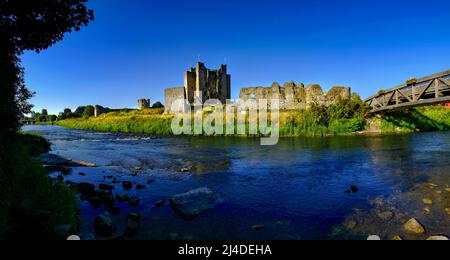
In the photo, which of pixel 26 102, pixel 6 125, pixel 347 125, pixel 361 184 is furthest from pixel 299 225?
pixel 347 125

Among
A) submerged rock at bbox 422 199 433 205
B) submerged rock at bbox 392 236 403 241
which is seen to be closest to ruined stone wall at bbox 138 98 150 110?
submerged rock at bbox 422 199 433 205

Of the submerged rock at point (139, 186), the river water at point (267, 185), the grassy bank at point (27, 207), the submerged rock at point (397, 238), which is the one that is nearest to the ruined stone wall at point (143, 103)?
the river water at point (267, 185)

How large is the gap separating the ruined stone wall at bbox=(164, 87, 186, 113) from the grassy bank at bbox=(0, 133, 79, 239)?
56120 millimetres

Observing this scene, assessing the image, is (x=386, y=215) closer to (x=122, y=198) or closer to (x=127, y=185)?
(x=122, y=198)

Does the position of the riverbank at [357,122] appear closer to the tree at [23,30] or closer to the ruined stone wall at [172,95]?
the tree at [23,30]

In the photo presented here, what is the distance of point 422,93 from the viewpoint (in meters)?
16.8

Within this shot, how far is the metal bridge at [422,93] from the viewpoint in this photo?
1464cm

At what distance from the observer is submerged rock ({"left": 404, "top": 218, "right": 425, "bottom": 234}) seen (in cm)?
549

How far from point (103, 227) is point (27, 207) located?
5.01 feet

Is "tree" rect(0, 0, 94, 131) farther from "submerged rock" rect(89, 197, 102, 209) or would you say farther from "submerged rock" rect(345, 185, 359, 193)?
"submerged rock" rect(345, 185, 359, 193)

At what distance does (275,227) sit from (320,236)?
39.1 inches

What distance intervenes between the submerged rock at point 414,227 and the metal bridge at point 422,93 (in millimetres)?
12181

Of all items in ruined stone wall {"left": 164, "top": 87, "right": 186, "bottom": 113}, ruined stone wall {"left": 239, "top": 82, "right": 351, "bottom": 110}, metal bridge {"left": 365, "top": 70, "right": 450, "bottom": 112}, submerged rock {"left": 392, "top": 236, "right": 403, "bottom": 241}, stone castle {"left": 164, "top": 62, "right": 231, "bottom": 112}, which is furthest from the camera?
ruined stone wall {"left": 164, "top": 87, "right": 186, "bottom": 113}
